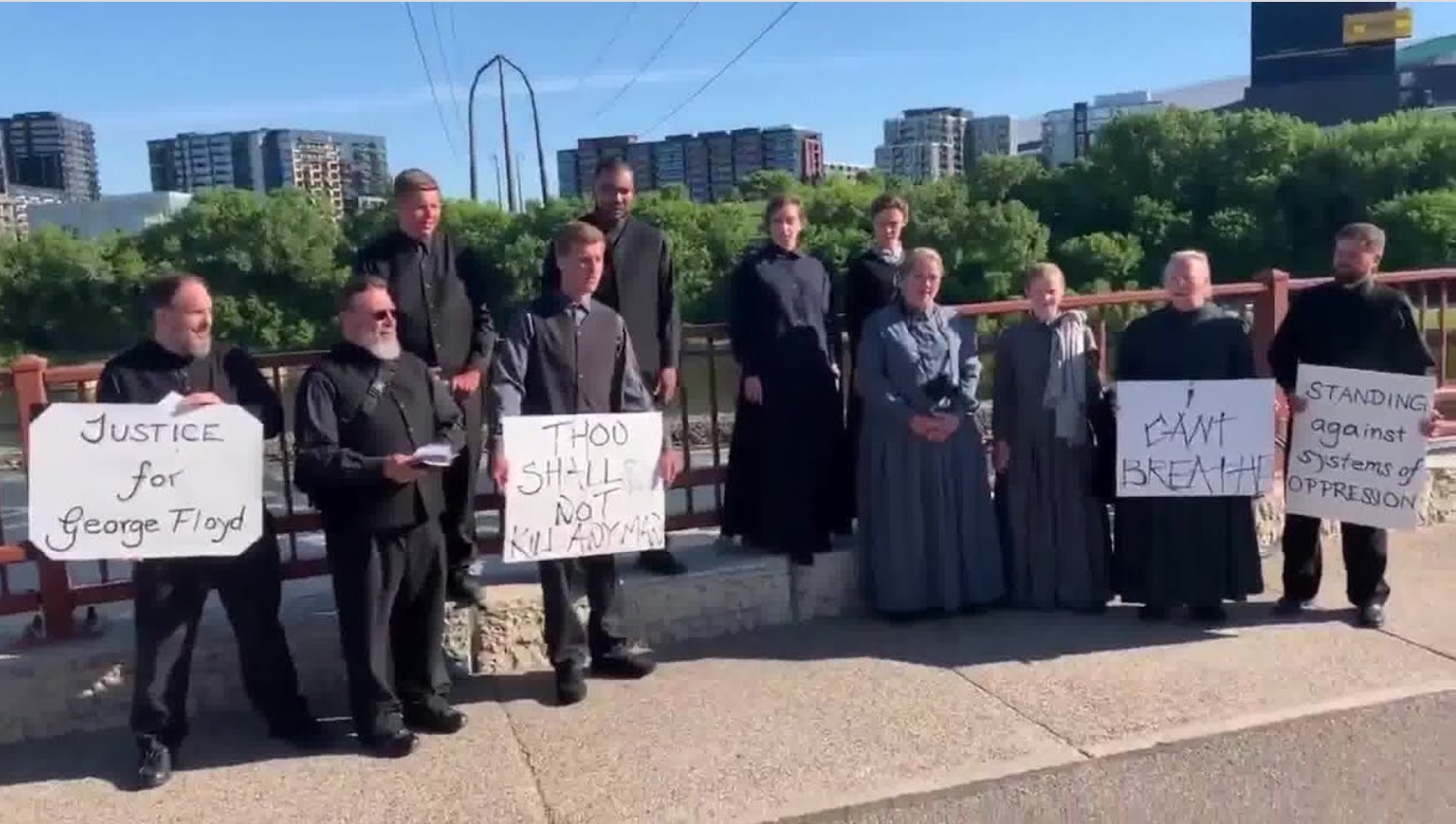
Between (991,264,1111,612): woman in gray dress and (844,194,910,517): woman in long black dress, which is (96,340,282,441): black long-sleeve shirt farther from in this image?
(991,264,1111,612): woman in gray dress

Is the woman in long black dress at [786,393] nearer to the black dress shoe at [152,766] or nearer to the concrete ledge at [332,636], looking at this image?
the concrete ledge at [332,636]

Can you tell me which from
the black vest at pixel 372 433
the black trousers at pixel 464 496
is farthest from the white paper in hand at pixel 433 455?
the black trousers at pixel 464 496

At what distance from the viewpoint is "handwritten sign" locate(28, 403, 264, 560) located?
4.25 meters

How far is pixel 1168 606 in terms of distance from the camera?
5637 mm

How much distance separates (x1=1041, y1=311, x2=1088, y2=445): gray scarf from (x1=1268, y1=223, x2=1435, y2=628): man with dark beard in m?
0.89

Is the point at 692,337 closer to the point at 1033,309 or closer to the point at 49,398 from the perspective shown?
the point at 1033,309

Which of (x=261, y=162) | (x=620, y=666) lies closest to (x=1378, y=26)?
(x=261, y=162)

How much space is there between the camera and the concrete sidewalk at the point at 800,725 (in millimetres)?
4180

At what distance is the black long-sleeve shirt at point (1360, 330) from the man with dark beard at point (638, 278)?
273 centimetres

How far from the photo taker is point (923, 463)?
5582mm

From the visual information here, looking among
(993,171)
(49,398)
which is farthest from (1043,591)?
(993,171)

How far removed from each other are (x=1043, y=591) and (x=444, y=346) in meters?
2.89

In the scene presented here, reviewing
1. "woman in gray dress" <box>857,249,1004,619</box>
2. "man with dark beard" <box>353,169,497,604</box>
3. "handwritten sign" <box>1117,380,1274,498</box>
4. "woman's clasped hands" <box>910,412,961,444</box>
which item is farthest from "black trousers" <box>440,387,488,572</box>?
"handwritten sign" <box>1117,380,1274,498</box>

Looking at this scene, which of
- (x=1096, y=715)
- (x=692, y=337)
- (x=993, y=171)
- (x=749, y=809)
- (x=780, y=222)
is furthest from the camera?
(x=993, y=171)
